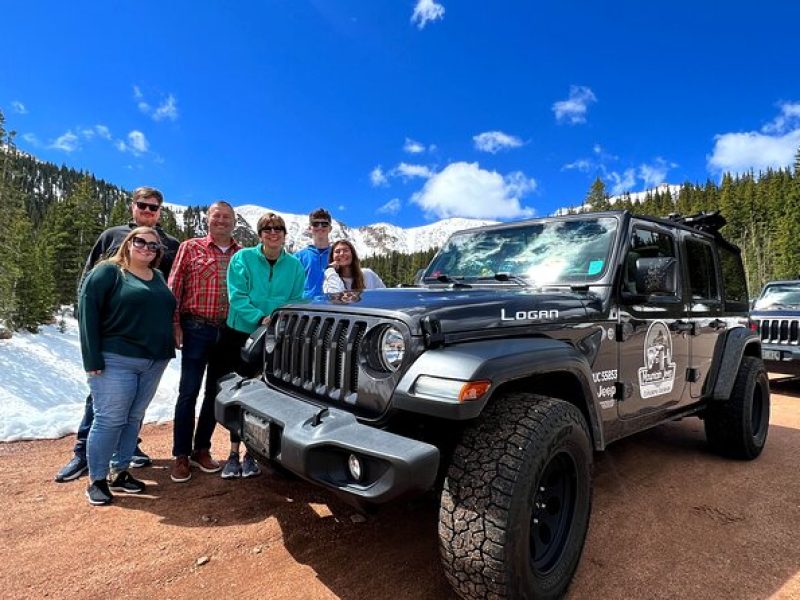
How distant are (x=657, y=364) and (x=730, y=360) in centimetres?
144

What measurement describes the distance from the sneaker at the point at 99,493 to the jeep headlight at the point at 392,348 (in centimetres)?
250

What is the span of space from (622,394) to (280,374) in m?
2.22

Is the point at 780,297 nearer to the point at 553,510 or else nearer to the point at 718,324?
the point at 718,324

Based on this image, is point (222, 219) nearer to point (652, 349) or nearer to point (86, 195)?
point (652, 349)

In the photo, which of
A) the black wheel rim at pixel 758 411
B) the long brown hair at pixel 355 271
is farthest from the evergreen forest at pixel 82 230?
the black wheel rim at pixel 758 411

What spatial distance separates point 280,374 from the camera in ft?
9.37

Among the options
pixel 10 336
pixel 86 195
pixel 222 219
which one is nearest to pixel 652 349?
pixel 222 219

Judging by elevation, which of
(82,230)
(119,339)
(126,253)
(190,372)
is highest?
(82,230)

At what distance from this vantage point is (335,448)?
2.05 metres

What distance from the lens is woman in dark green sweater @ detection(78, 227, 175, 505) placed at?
327 cm

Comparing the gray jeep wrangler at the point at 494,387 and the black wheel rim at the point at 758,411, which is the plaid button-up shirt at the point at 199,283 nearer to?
the gray jeep wrangler at the point at 494,387

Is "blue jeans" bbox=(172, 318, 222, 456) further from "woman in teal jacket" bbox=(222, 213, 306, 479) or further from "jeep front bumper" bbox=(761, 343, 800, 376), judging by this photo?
"jeep front bumper" bbox=(761, 343, 800, 376)

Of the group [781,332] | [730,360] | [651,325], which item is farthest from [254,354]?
[781,332]

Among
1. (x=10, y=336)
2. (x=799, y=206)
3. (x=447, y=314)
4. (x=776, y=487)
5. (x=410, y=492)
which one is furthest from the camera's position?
(x=799, y=206)
